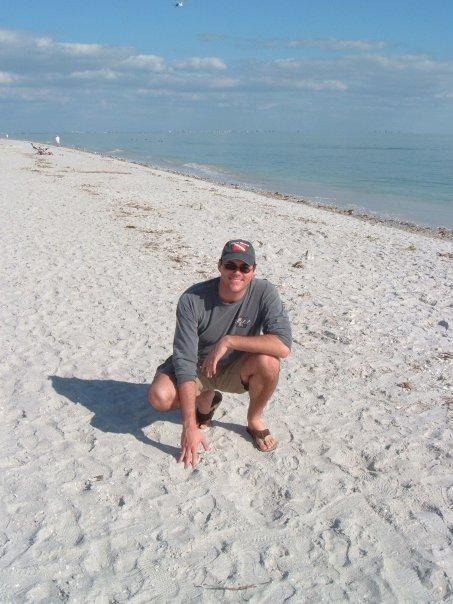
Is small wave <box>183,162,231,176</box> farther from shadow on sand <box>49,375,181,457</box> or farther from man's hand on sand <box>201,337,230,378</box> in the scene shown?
man's hand on sand <box>201,337,230,378</box>

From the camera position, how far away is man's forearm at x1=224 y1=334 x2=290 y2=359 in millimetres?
3594

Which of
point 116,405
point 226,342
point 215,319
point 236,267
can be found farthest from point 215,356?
point 116,405

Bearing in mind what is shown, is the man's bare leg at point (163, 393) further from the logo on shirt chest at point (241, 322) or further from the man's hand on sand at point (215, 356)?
the logo on shirt chest at point (241, 322)

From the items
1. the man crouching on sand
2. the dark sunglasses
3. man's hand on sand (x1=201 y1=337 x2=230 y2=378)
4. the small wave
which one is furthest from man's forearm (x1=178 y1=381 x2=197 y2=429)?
the small wave

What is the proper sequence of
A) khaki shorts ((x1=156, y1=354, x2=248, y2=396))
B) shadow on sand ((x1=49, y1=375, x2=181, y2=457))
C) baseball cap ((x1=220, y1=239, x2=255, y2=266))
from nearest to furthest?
baseball cap ((x1=220, y1=239, x2=255, y2=266)) → khaki shorts ((x1=156, y1=354, x2=248, y2=396)) → shadow on sand ((x1=49, y1=375, x2=181, y2=457))

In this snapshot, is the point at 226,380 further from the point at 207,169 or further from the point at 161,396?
the point at 207,169

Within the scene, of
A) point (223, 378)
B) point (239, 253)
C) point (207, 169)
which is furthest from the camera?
point (207, 169)

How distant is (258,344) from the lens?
3.61 metres

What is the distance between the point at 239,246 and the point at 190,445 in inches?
52.1

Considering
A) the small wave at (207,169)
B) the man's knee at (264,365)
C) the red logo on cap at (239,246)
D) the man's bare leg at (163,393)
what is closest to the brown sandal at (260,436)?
the man's knee at (264,365)

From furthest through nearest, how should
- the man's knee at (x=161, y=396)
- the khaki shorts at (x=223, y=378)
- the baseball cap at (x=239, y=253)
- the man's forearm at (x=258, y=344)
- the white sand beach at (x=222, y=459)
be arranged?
the khaki shorts at (x=223, y=378)
the man's knee at (x=161, y=396)
the man's forearm at (x=258, y=344)
the baseball cap at (x=239, y=253)
the white sand beach at (x=222, y=459)

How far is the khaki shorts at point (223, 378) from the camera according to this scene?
385 centimetres

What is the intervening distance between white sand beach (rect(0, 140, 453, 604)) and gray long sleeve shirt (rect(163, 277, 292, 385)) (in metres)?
0.76

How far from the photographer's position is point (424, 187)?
29.3m
